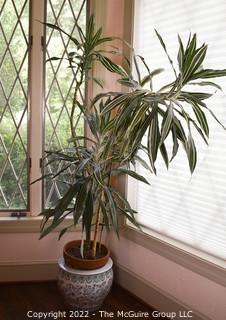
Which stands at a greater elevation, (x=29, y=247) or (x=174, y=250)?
(x=174, y=250)

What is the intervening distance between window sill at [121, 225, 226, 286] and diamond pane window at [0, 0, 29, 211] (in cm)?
89

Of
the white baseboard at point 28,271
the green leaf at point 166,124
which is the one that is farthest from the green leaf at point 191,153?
the white baseboard at point 28,271

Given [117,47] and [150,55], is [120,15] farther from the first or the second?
[150,55]

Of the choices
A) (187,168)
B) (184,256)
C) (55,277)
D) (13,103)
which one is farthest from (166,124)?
(55,277)

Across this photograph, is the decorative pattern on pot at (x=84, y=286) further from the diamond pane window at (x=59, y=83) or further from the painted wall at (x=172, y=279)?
the diamond pane window at (x=59, y=83)

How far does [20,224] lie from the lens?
2.42 m

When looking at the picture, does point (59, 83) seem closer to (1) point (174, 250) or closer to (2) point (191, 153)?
(2) point (191, 153)

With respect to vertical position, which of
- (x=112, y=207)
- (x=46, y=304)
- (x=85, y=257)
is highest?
(x=112, y=207)

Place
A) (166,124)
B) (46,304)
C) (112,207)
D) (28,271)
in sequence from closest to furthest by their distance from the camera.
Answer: (166,124) < (112,207) < (46,304) < (28,271)

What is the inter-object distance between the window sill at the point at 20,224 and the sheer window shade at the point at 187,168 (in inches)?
30.3

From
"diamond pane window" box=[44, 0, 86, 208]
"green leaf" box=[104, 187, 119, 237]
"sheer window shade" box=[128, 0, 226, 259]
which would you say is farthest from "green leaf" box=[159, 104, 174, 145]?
"diamond pane window" box=[44, 0, 86, 208]

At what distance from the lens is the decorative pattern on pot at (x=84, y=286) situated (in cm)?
202

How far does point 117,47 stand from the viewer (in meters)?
2.39

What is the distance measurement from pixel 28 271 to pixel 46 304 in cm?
36
